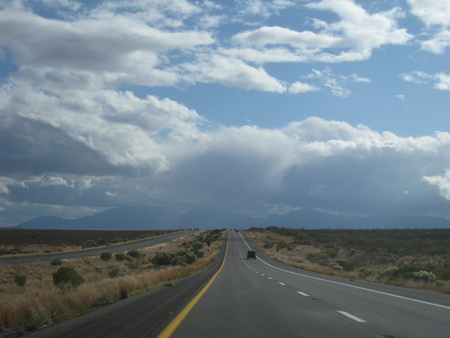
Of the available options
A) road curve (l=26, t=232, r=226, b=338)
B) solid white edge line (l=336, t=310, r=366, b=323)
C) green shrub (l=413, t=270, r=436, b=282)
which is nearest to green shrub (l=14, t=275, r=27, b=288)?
road curve (l=26, t=232, r=226, b=338)

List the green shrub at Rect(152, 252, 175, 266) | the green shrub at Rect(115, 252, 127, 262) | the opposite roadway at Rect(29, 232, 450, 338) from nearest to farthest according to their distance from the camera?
1. the opposite roadway at Rect(29, 232, 450, 338)
2. the green shrub at Rect(152, 252, 175, 266)
3. the green shrub at Rect(115, 252, 127, 262)

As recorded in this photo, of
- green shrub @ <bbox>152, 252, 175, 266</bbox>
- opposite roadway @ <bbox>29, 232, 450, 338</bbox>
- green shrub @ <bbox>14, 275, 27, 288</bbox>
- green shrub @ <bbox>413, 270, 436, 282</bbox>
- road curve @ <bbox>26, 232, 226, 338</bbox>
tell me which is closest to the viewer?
road curve @ <bbox>26, 232, 226, 338</bbox>

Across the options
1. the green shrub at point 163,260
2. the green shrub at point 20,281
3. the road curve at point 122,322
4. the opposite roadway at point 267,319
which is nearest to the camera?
the road curve at point 122,322

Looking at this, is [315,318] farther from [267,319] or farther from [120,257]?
[120,257]

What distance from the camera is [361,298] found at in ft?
40.0

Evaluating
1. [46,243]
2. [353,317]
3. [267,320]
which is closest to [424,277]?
[353,317]

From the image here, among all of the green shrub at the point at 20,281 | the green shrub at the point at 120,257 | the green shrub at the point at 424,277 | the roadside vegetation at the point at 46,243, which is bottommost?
the roadside vegetation at the point at 46,243

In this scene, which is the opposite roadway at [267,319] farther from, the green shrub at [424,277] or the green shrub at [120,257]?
the green shrub at [120,257]

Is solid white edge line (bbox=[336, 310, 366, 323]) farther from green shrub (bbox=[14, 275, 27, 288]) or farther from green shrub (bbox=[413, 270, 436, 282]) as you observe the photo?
green shrub (bbox=[14, 275, 27, 288])

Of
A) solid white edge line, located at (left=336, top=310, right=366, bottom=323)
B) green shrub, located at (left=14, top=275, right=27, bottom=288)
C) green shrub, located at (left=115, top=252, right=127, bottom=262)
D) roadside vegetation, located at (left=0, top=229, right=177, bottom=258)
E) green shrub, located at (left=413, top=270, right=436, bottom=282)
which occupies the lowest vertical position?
roadside vegetation, located at (left=0, top=229, right=177, bottom=258)

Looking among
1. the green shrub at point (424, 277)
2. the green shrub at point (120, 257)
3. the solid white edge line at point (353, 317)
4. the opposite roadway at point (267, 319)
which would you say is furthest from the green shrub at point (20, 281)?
the green shrub at point (424, 277)

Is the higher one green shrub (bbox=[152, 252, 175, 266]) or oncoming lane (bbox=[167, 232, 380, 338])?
oncoming lane (bbox=[167, 232, 380, 338])

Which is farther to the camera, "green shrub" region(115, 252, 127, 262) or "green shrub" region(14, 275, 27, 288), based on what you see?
"green shrub" region(115, 252, 127, 262)

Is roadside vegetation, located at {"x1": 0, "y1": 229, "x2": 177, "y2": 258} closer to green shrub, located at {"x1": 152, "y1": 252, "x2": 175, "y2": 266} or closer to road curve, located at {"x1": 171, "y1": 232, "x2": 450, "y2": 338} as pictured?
green shrub, located at {"x1": 152, "y1": 252, "x2": 175, "y2": 266}
